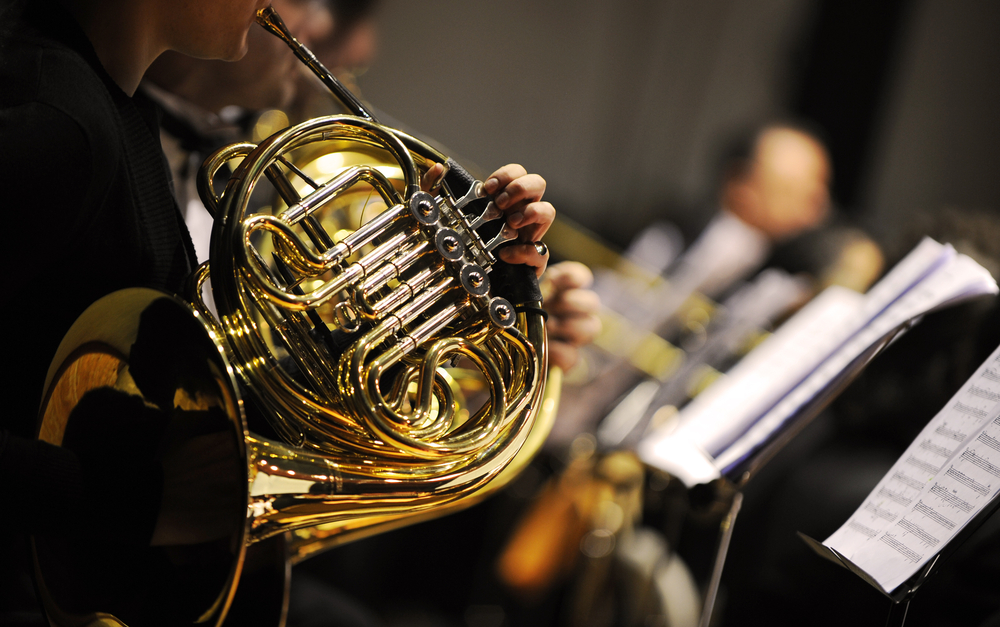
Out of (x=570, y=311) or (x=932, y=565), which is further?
(x=570, y=311)

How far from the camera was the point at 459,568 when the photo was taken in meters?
2.19

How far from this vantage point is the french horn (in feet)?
2.02

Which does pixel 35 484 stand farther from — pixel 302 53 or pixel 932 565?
pixel 932 565

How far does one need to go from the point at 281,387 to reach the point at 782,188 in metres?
2.51

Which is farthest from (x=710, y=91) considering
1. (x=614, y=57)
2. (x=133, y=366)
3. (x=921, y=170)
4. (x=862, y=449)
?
(x=133, y=366)

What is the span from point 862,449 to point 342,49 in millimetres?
1404

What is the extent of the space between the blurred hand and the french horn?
0.80 feet

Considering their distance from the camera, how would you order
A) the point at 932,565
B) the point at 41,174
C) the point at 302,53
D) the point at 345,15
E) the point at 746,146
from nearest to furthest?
1. the point at 41,174
2. the point at 932,565
3. the point at 302,53
4. the point at 345,15
5. the point at 746,146

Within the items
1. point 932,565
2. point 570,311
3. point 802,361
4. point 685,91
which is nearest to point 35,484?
point 570,311

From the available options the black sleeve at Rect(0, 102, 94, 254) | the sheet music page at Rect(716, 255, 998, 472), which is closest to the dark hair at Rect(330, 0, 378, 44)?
the black sleeve at Rect(0, 102, 94, 254)

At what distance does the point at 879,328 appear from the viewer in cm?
101

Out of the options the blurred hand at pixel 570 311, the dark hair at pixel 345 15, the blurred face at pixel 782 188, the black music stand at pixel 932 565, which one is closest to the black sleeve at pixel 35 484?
the blurred hand at pixel 570 311

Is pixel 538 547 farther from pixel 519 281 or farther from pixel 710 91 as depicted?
pixel 710 91

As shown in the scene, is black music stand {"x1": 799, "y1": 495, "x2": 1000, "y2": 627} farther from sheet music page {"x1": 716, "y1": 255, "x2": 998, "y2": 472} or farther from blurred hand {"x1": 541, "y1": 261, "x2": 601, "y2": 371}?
blurred hand {"x1": 541, "y1": 261, "x2": 601, "y2": 371}
